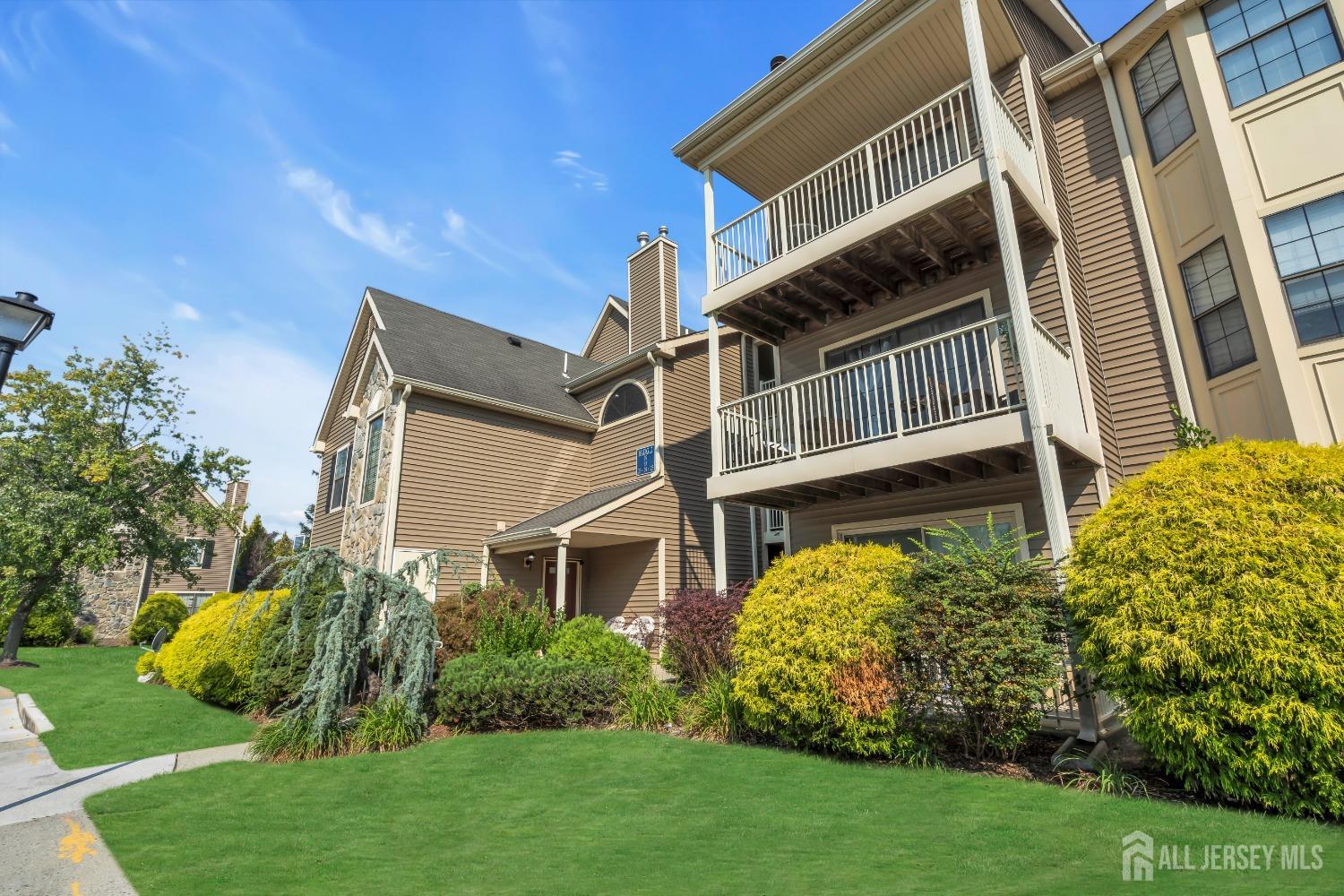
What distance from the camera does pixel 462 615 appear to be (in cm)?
1008

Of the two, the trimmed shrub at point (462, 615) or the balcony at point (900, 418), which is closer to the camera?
the balcony at point (900, 418)

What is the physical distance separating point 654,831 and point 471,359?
45.1ft

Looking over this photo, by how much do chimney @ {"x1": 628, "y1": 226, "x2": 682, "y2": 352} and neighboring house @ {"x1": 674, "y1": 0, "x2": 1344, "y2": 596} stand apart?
7.39 metres

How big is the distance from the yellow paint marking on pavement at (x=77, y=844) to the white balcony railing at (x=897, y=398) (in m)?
7.40

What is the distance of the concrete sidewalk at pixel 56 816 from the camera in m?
3.64

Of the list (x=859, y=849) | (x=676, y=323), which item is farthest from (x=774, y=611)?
(x=676, y=323)

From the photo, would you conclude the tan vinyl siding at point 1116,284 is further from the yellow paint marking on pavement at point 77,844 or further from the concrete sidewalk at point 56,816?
the yellow paint marking on pavement at point 77,844

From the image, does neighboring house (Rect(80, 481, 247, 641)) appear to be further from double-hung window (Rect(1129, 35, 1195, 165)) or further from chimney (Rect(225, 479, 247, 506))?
double-hung window (Rect(1129, 35, 1195, 165))

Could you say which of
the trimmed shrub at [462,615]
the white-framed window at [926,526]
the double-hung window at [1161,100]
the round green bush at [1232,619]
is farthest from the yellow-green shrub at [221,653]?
the double-hung window at [1161,100]

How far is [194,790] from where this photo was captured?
5.54 m

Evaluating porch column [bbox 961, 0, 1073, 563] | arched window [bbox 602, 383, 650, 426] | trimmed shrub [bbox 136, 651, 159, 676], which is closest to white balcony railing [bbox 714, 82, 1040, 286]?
porch column [bbox 961, 0, 1073, 563]

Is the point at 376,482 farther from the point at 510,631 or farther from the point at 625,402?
the point at 510,631

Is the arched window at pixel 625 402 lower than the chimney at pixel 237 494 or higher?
lower

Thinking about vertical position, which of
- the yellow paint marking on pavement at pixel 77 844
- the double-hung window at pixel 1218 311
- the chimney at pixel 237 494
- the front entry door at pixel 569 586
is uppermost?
the chimney at pixel 237 494
